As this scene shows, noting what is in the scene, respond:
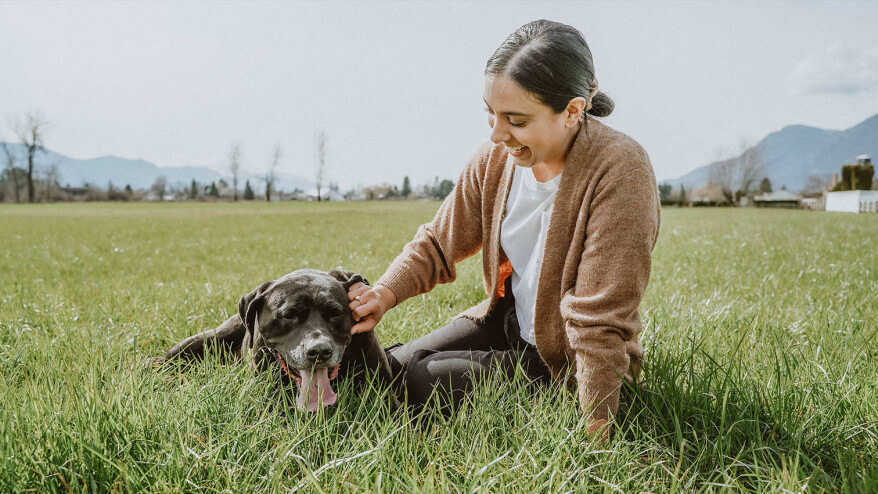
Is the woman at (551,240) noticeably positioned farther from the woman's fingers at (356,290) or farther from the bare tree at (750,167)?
the bare tree at (750,167)

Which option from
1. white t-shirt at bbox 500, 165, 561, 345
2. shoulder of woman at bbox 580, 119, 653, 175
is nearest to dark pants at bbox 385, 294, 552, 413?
white t-shirt at bbox 500, 165, 561, 345

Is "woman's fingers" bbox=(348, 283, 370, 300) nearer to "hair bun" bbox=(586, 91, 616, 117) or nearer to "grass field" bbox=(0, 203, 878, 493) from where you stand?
"grass field" bbox=(0, 203, 878, 493)

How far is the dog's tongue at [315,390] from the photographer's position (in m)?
2.62

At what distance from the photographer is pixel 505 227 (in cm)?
315

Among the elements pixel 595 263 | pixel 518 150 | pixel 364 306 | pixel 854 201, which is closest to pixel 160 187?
pixel 854 201

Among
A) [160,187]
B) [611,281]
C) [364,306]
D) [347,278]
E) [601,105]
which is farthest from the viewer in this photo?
[160,187]

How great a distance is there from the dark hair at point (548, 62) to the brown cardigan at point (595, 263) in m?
0.27

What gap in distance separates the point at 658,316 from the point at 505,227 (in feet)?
5.79

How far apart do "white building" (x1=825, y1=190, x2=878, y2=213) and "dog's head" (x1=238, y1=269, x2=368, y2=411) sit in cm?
4973

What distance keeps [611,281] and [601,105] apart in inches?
39.9

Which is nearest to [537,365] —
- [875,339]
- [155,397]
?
[155,397]

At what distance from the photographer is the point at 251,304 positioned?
285cm

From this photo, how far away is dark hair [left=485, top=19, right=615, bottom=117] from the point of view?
2537mm

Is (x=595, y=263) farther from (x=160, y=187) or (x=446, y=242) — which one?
(x=160, y=187)
